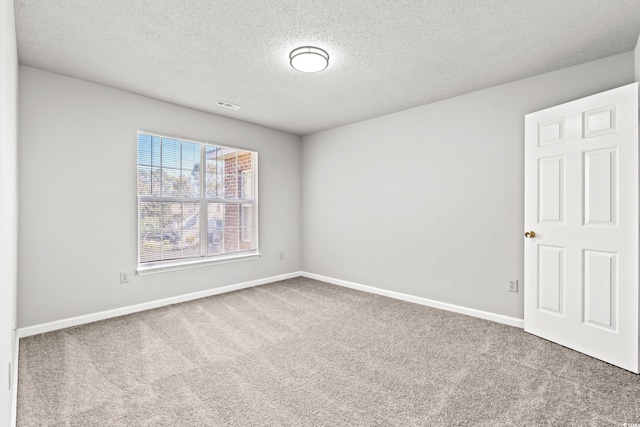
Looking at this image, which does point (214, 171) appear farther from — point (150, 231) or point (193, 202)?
point (150, 231)

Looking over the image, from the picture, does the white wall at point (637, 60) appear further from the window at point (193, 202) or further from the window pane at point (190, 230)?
the window pane at point (190, 230)

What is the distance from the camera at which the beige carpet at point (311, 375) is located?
1.77 metres

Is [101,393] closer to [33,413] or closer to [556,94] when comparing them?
[33,413]

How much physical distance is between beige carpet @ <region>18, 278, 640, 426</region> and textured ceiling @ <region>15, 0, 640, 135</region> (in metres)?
2.56

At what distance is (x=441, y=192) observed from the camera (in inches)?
146

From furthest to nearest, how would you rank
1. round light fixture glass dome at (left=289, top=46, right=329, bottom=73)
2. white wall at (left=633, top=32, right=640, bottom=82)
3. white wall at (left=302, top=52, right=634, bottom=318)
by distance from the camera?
1. white wall at (left=302, top=52, right=634, bottom=318)
2. round light fixture glass dome at (left=289, top=46, right=329, bottom=73)
3. white wall at (left=633, top=32, right=640, bottom=82)

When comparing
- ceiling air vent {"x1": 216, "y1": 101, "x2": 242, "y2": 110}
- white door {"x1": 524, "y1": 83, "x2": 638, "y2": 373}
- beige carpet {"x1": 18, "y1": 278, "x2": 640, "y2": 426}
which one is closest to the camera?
beige carpet {"x1": 18, "y1": 278, "x2": 640, "y2": 426}

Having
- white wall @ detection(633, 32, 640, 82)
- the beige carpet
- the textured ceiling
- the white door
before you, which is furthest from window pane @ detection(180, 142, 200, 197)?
white wall @ detection(633, 32, 640, 82)

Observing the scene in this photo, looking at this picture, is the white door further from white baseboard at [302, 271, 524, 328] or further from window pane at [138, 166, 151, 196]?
window pane at [138, 166, 151, 196]

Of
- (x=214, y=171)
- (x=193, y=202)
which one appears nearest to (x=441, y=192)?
(x=214, y=171)

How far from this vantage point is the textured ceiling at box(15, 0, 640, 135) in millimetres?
2062

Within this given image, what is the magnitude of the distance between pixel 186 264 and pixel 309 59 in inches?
115

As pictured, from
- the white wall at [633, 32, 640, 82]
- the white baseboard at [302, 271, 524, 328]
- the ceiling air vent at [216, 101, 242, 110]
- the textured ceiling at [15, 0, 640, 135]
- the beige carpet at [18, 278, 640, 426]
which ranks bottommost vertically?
the beige carpet at [18, 278, 640, 426]

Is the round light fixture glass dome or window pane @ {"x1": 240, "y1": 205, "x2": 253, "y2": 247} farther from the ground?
the round light fixture glass dome
